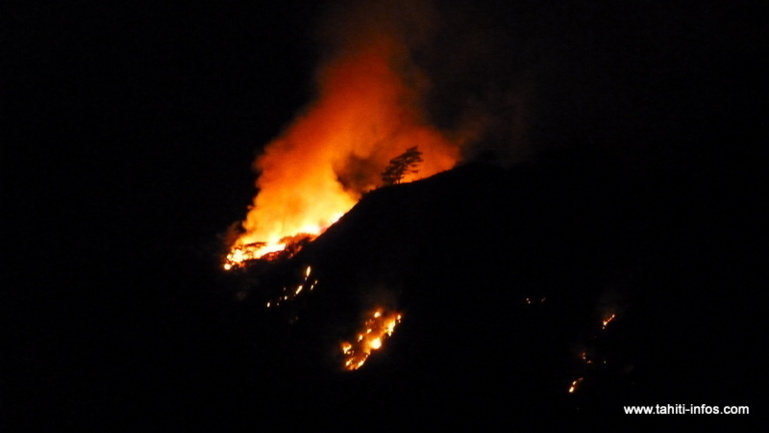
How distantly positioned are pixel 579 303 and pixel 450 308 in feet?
12.1

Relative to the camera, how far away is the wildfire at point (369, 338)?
15.5 m

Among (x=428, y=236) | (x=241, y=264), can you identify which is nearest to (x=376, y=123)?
(x=241, y=264)

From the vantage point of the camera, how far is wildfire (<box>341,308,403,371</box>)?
15469mm

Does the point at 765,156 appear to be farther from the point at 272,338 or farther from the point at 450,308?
the point at 272,338

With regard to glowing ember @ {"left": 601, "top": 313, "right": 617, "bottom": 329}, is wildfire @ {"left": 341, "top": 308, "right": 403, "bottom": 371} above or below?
below

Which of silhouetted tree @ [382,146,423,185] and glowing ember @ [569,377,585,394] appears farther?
silhouetted tree @ [382,146,423,185]

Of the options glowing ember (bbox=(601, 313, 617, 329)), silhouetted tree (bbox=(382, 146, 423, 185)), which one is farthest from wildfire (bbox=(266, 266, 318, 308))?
glowing ember (bbox=(601, 313, 617, 329))

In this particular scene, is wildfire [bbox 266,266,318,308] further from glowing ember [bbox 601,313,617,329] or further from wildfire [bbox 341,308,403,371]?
glowing ember [bbox 601,313,617,329]

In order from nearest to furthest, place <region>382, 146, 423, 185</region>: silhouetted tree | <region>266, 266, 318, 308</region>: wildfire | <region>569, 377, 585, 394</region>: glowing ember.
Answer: <region>569, 377, 585, 394</region>: glowing ember < <region>266, 266, 318, 308</region>: wildfire < <region>382, 146, 423, 185</region>: silhouetted tree

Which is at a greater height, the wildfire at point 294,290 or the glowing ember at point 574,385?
the wildfire at point 294,290

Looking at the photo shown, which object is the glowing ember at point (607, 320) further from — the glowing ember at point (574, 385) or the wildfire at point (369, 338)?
the wildfire at point (369, 338)

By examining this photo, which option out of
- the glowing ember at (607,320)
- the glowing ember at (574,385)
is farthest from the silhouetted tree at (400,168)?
the glowing ember at (574,385)

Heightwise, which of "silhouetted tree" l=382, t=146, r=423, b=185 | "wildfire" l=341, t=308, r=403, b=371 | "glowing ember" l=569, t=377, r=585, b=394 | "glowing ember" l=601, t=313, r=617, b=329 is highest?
"silhouetted tree" l=382, t=146, r=423, b=185

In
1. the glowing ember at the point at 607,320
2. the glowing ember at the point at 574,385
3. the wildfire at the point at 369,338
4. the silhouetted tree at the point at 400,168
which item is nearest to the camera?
the glowing ember at the point at 574,385
